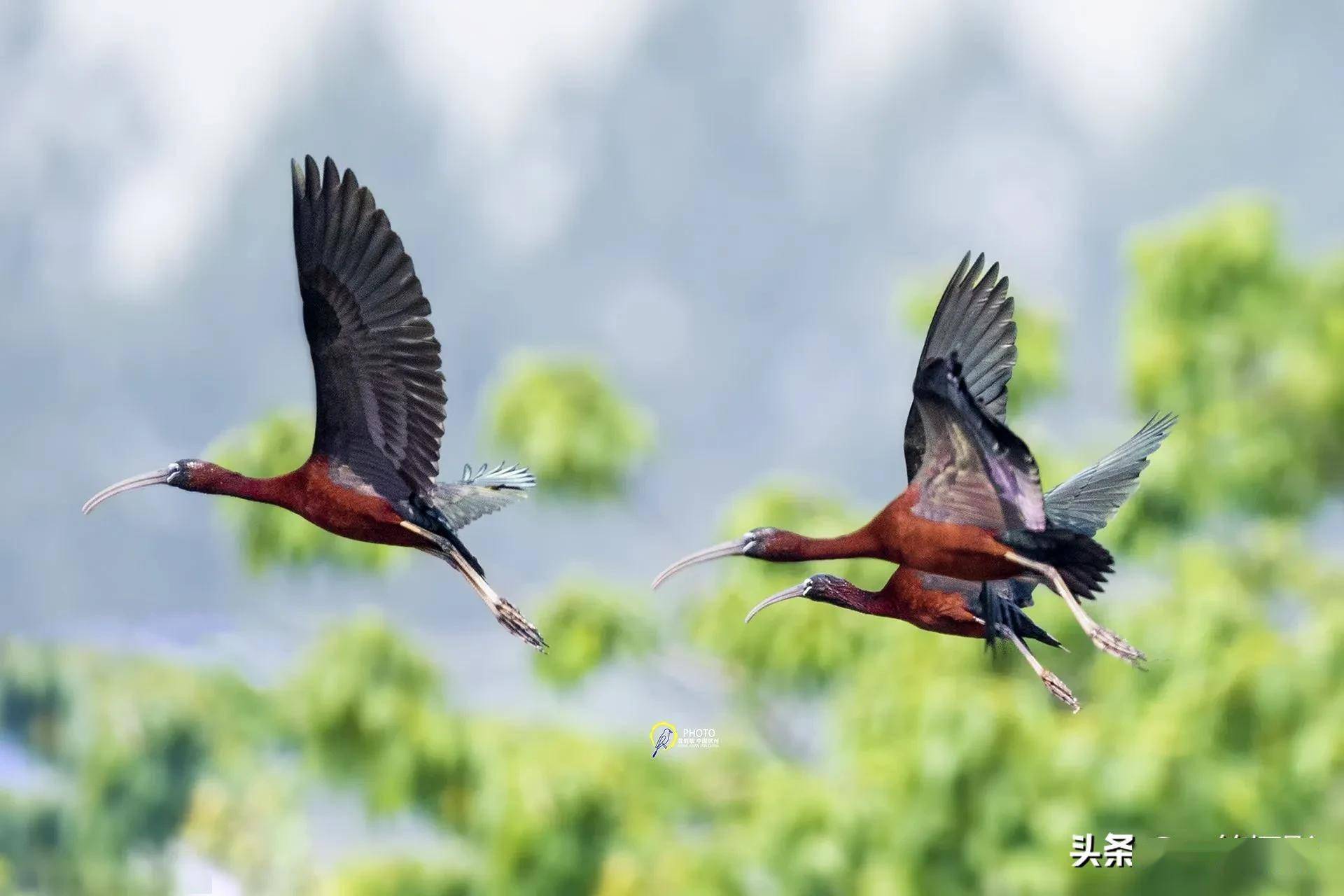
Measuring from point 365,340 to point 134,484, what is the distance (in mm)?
570


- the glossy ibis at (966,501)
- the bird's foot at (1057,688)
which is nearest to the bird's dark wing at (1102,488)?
the glossy ibis at (966,501)

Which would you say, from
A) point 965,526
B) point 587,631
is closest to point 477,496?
point 965,526

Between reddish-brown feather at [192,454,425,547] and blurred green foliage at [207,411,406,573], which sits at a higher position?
blurred green foliage at [207,411,406,573]

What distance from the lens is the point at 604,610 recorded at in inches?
340

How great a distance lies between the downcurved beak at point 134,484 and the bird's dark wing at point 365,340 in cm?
36

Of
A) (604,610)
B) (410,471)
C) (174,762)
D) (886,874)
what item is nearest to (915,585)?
(410,471)

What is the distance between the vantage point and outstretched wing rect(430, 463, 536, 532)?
11.2ft

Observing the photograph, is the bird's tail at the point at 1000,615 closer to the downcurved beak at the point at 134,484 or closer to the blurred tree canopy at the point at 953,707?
the downcurved beak at the point at 134,484

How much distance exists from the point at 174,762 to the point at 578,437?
5.30m

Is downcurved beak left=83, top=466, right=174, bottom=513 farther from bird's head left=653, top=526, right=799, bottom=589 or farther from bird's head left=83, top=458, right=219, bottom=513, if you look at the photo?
bird's head left=653, top=526, right=799, bottom=589

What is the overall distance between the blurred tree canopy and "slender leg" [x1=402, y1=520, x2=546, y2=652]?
3741mm

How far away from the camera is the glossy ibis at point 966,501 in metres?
2.96

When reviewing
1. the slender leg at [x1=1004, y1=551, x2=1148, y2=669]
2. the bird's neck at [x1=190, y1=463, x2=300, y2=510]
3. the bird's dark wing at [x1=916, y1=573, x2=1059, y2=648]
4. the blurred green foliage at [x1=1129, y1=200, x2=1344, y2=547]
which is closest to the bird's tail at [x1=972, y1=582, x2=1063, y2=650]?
the bird's dark wing at [x1=916, y1=573, x2=1059, y2=648]

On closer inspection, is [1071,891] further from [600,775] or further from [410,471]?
[410,471]
